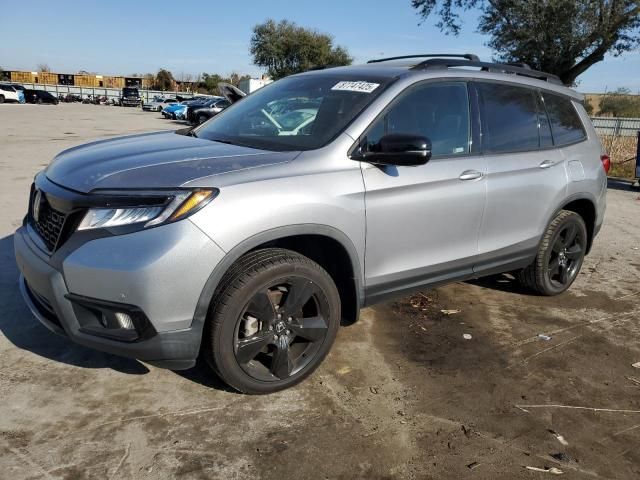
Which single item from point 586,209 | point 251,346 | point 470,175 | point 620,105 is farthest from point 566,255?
point 620,105

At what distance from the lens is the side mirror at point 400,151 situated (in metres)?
2.98

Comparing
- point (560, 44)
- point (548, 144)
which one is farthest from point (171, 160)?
point (560, 44)

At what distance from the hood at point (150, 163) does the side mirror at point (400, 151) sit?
466 mm

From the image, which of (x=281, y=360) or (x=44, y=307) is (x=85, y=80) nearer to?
(x=44, y=307)

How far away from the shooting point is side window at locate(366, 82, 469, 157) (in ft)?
11.0

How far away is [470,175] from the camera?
3641mm

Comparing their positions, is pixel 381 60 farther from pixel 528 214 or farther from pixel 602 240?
pixel 602 240

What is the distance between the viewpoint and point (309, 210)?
2.89m

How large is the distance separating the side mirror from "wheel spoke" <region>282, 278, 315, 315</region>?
0.76m

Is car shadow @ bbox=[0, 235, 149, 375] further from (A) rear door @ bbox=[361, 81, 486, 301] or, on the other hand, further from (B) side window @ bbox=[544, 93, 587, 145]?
(B) side window @ bbox=[544, 93, 587, 145]

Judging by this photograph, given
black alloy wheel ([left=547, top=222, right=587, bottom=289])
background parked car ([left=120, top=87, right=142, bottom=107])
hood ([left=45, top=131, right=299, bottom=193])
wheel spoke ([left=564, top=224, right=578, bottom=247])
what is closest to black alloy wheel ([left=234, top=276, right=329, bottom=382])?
hood ([left=45, top=131, right=299, bottom=193])

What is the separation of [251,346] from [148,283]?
2.26 feet

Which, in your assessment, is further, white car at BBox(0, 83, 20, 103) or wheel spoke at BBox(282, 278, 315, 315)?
white car at BBox(0, 83, 20, 103)

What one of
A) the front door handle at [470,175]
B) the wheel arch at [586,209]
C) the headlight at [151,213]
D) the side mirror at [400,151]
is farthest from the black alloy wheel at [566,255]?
the headlight at [151,213]
